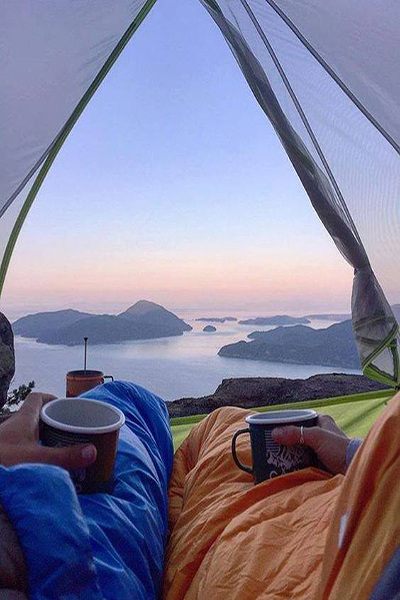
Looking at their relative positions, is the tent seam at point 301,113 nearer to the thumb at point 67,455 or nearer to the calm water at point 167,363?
the thumb at point 67,455

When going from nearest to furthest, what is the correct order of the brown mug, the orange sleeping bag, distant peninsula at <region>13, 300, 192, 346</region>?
the orange sleeping bag, the brown mug, distant peninsula at <region>13, 300, 192, 346</region>

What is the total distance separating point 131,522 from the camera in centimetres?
61

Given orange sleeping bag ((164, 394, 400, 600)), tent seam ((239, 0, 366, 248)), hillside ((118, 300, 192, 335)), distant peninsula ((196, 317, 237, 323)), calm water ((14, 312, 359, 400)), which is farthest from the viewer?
distant peninsula ((196, 317, 237, 323))

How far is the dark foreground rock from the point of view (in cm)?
238

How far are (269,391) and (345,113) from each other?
160 cm

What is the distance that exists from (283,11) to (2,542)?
1.34 m

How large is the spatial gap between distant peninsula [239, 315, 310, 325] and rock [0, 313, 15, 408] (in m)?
1.33

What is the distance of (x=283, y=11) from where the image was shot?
135 cm

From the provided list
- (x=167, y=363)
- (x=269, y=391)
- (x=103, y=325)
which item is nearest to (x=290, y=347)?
(x=269, y=391)

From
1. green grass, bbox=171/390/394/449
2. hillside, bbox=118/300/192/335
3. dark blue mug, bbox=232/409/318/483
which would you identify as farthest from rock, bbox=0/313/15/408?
dark blue mug, bbox=232/409/318/483

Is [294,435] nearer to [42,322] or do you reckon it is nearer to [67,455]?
[67,455]

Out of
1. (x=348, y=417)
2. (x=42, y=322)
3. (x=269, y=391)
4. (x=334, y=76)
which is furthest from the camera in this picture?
(x=42, y=322)

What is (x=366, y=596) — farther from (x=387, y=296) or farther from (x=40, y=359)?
(x=40, y=359)

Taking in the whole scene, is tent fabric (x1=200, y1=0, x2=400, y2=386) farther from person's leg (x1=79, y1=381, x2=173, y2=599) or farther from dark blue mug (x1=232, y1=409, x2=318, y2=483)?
person's leg (x1=79, y1=381, x2=173, y2=599)
